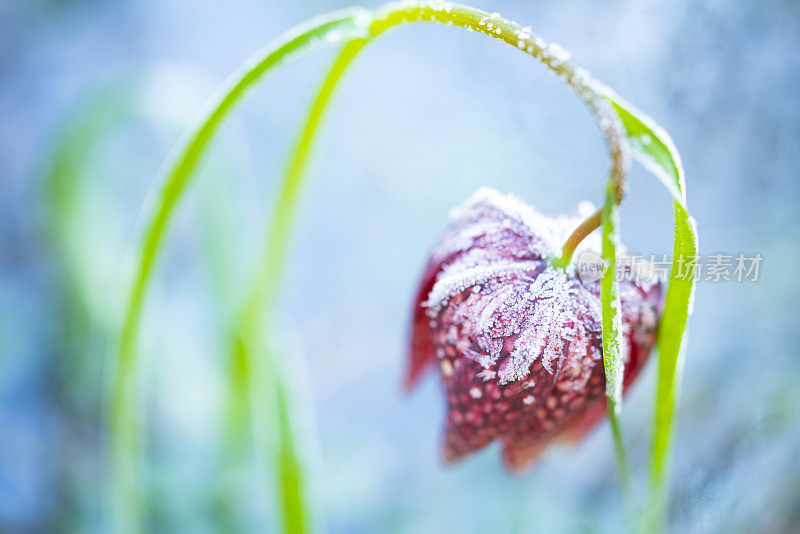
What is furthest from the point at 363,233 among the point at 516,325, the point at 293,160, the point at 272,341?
the point at 516,325

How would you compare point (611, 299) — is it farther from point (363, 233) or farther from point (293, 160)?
point (363, 233)

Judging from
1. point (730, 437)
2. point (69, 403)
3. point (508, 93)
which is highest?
point (508, 93)

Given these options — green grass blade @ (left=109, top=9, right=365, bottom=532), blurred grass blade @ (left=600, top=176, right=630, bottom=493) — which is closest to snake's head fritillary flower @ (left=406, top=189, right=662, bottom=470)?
blurred grass blade @ (left=600, top=176, right=630, bottom=493)

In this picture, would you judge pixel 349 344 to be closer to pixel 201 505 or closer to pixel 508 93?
pixel 201 505

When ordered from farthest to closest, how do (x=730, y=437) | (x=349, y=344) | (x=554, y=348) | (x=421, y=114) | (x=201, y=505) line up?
(x=349, y=344) → (x=421, y=114) → (x=201, y=505) → (x=730, y=437) → (x=554, y=348)

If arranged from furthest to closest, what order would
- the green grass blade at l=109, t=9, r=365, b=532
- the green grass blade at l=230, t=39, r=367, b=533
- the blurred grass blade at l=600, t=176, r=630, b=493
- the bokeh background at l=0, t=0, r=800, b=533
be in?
1. the bokeh background at l=0, t=0, r=800, b=533
2. the green grass blade at l=230, t=39, r=367, b=533
3. the green grass blade at l=109, t=9, r=365, b=532
4. the blurred grass blade at l=600, t=176, r=630, b=493

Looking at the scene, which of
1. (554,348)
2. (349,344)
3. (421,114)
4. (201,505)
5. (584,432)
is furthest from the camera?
(349,344)

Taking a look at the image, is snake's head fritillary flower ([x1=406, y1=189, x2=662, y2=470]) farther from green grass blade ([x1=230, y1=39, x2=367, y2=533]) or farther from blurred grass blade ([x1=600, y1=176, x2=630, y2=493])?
green grass blade ([x1=230, y1=39, x2=367, y2=533])

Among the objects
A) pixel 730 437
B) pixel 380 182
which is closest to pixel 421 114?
pixel 380 182

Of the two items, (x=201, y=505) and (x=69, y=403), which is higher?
(x=69, y=403)
